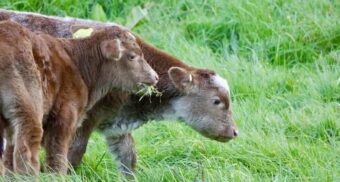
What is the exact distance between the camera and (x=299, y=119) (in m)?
11.3

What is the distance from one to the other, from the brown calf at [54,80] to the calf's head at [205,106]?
32.7 inches

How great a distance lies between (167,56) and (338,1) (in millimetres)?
4497

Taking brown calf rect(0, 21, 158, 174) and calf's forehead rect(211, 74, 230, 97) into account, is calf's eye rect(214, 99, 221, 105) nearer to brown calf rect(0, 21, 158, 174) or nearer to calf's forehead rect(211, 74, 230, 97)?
calf's forehead rect(211, 74, 230, 97)

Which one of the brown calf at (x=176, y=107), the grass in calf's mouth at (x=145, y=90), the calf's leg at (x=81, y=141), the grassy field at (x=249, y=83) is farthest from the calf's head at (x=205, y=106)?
the calf's leg at (x=81, y=141)

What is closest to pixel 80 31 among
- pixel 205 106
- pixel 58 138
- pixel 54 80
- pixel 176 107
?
pixel 176 107

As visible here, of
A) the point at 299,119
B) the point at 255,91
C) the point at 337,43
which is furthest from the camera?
the point at 337,43

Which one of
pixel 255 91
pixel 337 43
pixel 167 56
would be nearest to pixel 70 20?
pixel 167 56

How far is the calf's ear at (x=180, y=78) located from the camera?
404 inches

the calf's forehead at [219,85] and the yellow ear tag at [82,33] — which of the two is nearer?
the yellow ear tag at [82,33]

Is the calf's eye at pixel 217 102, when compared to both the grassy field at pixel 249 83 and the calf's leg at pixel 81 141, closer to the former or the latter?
the grassy field at pixel 249 83

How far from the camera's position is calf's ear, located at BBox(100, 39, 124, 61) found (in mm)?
9539

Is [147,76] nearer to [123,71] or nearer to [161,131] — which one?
[123,71]

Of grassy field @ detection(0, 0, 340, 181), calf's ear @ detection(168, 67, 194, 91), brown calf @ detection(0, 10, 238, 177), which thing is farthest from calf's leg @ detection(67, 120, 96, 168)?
calf's ear @ detection(168, 67, 194, 91)

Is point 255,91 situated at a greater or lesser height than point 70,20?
lesser
